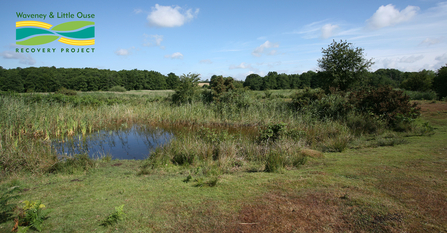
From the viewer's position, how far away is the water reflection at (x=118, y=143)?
30.1 feet

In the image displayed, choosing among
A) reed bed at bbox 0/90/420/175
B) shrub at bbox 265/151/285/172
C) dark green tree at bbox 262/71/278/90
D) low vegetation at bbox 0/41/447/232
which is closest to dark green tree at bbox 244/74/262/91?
dark green tree at bbox 262/71/278/90

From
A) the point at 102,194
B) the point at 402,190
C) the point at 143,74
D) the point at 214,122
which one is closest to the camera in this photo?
the point at 402,190

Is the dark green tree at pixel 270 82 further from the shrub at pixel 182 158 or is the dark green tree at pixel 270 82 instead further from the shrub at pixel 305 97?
the shrub at pixel 182 158

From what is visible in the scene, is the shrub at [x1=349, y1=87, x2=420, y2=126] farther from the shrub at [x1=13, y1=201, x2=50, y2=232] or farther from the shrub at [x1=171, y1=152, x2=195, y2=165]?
the shrub at [x1=13, y1=201, x2=50, y2=232]

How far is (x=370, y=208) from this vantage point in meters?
3.36

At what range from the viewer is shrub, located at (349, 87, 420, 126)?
432 inches

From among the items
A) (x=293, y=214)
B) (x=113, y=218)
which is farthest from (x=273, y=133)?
(x=113, y=218)

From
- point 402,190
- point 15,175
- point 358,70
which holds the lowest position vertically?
point 15,175

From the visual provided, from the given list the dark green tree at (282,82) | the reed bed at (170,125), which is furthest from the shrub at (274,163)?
the dark green tree at (282,82)

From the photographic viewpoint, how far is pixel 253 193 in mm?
4207

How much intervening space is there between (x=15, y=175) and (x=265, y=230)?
5849 millimetres

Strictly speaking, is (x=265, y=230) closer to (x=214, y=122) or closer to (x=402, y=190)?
(x=402, y=190)

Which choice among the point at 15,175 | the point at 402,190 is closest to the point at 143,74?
the point at 15,175

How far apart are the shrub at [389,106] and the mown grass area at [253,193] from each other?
4.02 meters
